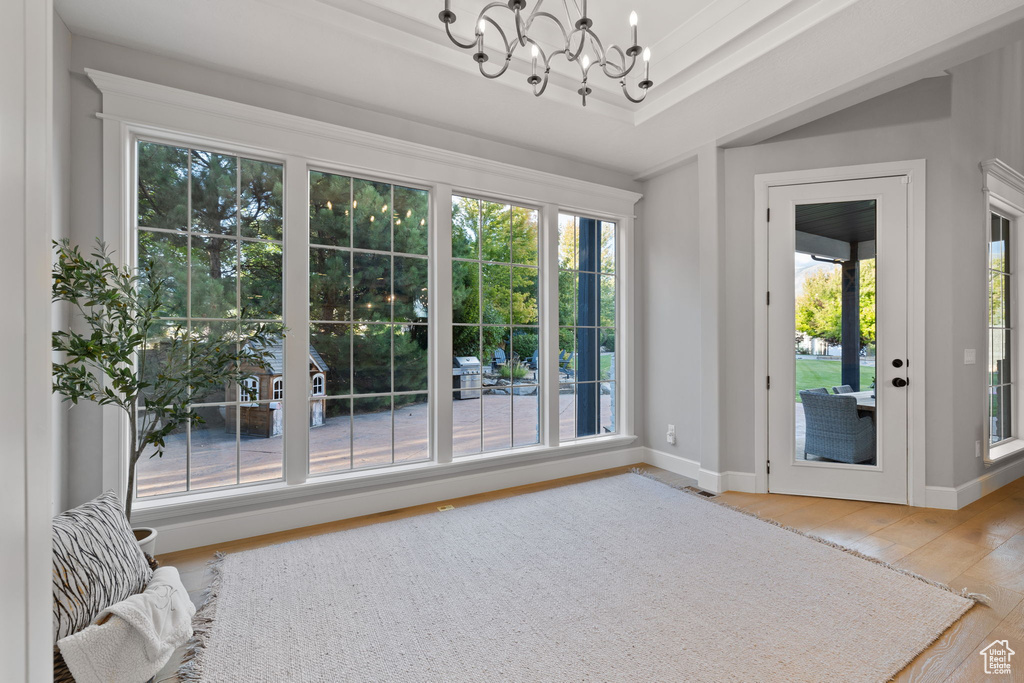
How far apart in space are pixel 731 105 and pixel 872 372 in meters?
2.10

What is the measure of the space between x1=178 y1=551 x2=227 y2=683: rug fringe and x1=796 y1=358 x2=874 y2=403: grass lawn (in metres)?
3.79

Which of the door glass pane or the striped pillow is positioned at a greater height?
the door glass pane

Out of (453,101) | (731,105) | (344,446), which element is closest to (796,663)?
(344,446)

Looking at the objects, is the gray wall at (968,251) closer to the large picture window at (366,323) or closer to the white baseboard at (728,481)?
the white baseboard at (728,481)

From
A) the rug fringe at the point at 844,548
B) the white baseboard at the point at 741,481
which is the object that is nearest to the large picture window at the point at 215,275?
the rug fringe at the point at 844,548

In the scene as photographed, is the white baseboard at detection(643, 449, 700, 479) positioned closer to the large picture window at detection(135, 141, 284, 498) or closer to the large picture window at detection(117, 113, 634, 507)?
the large picture window at detection(117, 113, 634, 507)

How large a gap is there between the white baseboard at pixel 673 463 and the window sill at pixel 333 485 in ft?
1.83

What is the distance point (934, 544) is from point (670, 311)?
2.30 m

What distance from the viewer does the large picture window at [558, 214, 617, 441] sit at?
13.7ft

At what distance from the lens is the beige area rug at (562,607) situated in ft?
5.65

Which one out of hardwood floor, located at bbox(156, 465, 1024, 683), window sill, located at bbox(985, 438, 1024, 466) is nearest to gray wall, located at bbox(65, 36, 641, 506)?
hardwood floor, located at bbox(156, 465, 1024, 683)

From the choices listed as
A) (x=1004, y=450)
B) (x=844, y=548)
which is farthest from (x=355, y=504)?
(x=1004, y=450)

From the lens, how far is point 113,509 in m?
1.92

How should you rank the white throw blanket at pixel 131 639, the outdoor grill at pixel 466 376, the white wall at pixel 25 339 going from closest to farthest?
the white wall at pixel 25 339, the white throw blanket at pixel 131 639, the outdoor grill at pixel 466 376
